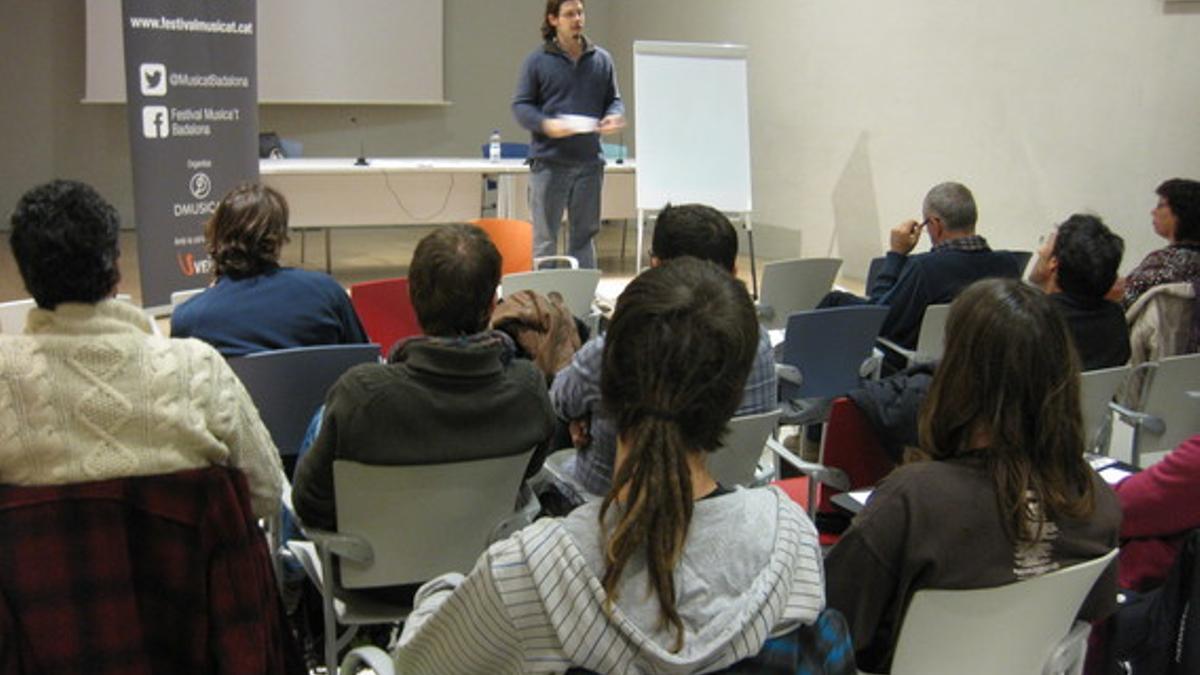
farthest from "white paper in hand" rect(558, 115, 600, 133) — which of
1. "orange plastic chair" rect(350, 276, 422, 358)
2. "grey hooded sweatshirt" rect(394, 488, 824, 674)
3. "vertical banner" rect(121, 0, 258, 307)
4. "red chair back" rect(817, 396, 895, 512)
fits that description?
"grey hooded sweatshirt" rect(394, 488, 824, 674)

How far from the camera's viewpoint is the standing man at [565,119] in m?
5.74

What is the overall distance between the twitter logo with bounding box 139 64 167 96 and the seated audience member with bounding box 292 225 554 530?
3379 millimetres

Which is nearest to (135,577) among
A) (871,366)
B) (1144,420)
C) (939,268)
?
(871,366)

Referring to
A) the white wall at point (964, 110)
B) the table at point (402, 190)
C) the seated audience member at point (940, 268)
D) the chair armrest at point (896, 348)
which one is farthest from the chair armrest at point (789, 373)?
the table at point (402, 190)

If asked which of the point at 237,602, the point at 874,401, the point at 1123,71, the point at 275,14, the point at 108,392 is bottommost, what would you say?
the point at 237,602

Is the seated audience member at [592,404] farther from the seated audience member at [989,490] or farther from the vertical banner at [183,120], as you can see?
the vertical banner at [183,120]

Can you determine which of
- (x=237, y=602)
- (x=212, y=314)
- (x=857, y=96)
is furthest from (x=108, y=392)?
(x=857, y=96)

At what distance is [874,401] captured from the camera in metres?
2.40

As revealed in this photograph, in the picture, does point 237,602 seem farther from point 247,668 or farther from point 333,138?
point 333,138

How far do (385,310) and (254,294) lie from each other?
1051 mm

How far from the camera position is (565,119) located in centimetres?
574

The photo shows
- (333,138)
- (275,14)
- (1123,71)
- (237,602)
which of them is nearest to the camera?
(237,602)

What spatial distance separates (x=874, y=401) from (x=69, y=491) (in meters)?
1.62

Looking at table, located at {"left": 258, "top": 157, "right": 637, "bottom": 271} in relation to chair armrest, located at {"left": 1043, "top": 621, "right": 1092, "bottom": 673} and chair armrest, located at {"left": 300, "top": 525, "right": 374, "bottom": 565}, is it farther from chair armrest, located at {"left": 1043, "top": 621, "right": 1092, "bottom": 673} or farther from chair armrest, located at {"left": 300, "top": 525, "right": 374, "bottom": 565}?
chair armrest, located at {"left": 1043, "top": 621, "right": 1092, "bottom": 673}
